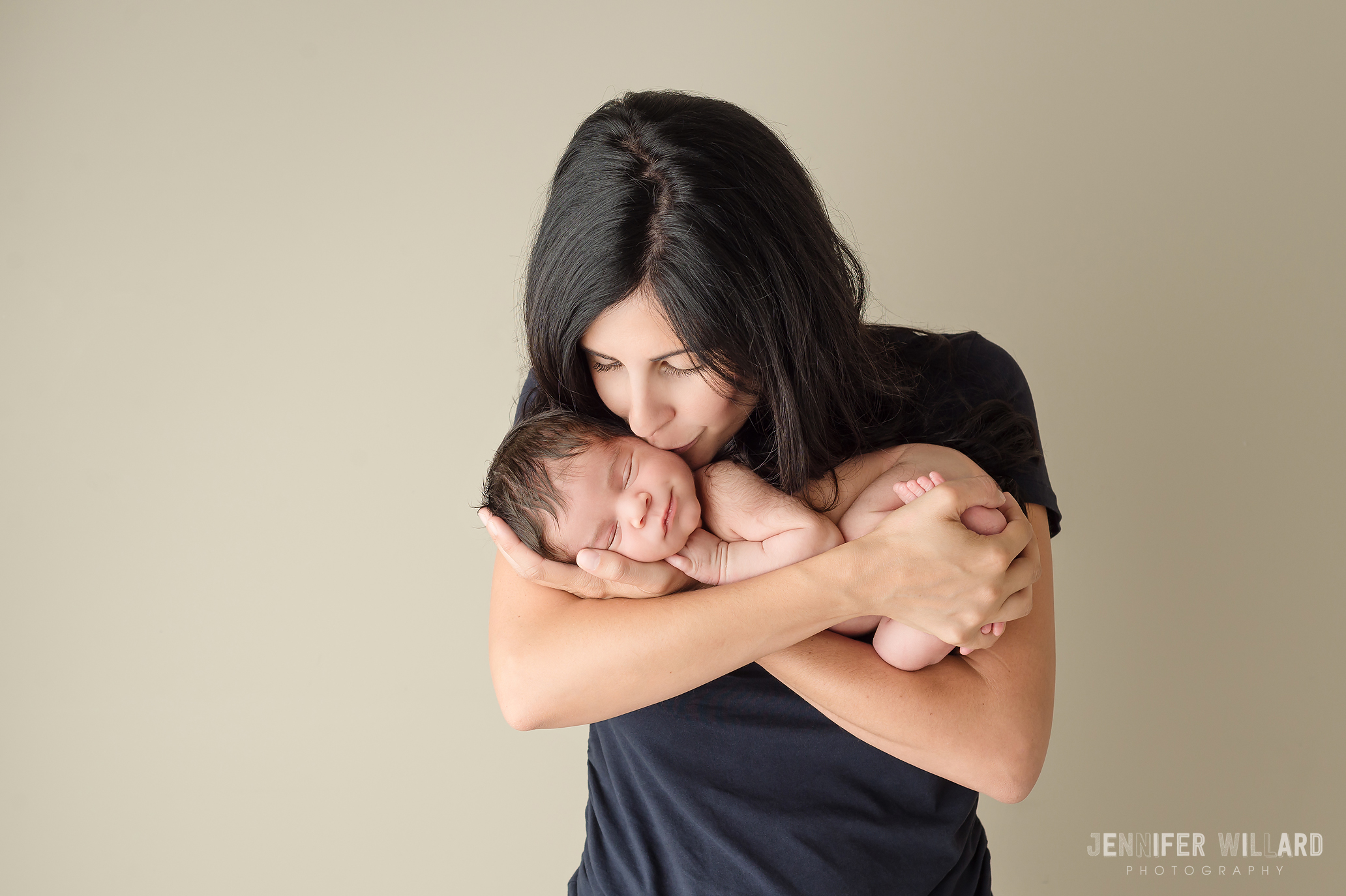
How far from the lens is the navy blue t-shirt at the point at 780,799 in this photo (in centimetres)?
123

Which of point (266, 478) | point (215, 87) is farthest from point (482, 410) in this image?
point (215, 87)

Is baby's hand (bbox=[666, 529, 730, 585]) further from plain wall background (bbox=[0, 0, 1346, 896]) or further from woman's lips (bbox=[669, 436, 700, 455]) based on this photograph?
plain wall background (bbox=[0, 0, 1346, 896])

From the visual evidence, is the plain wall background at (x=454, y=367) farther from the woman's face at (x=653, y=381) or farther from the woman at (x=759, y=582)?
the woman's face at (x=653, y=381)

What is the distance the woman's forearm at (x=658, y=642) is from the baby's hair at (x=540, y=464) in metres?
0.19

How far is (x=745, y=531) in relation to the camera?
4.23 feet

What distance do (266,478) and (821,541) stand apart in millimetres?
1622

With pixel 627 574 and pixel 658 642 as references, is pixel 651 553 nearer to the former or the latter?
pixel 627 574

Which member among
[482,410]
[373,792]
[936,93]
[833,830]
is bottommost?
[373,792]

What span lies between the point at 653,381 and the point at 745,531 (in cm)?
29

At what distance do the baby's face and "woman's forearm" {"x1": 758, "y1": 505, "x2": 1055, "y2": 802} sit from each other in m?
0.24

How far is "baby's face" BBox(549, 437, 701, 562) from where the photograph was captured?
1260mm

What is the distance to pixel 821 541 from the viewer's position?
123 centimetres

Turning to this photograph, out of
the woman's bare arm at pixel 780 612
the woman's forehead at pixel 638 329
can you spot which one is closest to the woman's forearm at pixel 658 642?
the woman's bare arm at pixel 780 612

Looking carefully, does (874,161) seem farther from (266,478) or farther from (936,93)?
(266,478)
